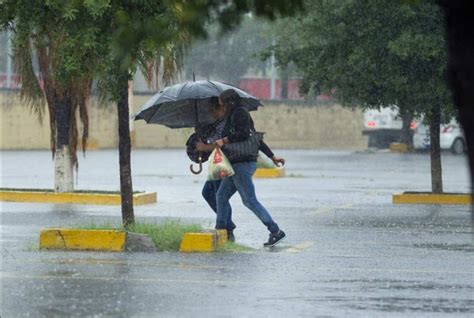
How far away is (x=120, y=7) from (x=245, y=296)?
406 cm

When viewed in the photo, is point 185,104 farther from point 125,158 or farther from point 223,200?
point 125,158

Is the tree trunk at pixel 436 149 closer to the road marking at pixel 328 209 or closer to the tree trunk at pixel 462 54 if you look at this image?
the road marking at pixel 328 209

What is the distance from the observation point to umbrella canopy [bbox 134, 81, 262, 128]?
17234 mm

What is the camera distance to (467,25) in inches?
223

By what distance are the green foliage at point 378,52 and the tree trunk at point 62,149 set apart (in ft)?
13.4

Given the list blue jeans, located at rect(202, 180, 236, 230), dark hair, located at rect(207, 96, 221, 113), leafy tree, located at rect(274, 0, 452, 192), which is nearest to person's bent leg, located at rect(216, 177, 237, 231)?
blue jeans, located at rect(202, 180, 236, 230)

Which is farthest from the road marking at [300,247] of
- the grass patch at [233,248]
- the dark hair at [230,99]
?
the dark hair at [230,99]

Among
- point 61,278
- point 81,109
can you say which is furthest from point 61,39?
point 81,109

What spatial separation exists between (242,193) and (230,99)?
3.52 feet

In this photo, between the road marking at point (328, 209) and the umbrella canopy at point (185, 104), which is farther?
the road marking at point (328, 209)

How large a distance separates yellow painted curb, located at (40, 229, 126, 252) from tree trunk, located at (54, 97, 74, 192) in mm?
8635

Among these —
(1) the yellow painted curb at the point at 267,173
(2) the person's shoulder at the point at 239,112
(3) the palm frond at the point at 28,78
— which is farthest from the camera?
(1) the yellow painted curb at the point at 267,173

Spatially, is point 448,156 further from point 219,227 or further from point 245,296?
point 245,296

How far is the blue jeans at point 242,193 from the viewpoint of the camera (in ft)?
51.4
